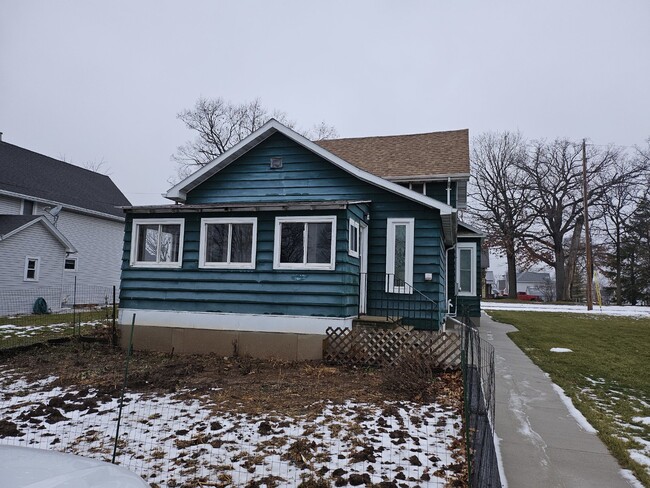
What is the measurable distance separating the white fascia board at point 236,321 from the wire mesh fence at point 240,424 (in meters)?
0.99

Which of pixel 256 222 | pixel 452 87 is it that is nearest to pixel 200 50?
pixel 256 222

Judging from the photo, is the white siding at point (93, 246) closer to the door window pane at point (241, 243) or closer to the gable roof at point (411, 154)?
the gable roof at point (411, 154)

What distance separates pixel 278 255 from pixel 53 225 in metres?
15.8

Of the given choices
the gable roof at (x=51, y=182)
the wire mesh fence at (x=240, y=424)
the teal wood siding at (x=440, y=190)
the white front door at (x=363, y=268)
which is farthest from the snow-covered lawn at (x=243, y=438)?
the gable roof at (x=51, y=182)

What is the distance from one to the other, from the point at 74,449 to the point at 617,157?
Result: 145 ft

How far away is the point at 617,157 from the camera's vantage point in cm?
3712

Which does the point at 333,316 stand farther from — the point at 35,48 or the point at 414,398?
the point at 35,48

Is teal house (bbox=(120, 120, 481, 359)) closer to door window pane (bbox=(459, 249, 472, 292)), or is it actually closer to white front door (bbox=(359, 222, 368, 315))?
white front door (bbox=(359, 222, 368, 315))

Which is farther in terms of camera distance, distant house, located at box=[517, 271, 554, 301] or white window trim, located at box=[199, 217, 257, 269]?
distant house, located at box=[517, 271, 554, 301]

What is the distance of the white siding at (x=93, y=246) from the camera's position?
73.3 ft

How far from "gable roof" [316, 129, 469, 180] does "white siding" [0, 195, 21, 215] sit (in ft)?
48.6

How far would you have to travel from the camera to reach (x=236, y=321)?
9.15 meters

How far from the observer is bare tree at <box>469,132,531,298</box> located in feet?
130

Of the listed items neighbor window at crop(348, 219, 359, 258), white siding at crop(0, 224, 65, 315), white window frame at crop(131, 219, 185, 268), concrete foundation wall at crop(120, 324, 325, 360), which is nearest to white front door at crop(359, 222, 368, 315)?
neighbor window at crop(348, 219, 359, 258)
